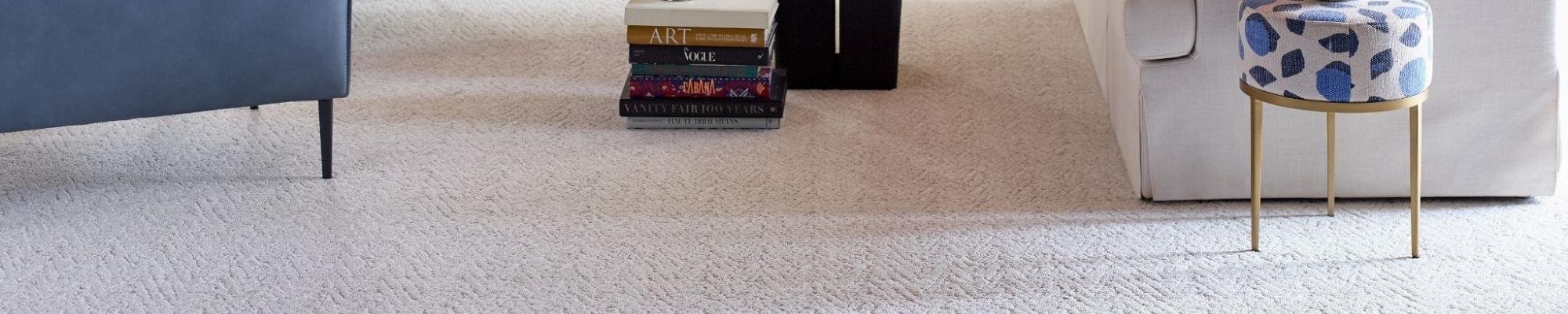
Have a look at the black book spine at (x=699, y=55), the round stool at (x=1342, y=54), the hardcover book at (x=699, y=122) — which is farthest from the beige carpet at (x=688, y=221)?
the round stool at (x=1342, y=54)

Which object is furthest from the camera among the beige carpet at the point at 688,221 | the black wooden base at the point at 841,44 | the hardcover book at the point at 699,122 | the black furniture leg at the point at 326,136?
the black wooden base at the point at 841,44

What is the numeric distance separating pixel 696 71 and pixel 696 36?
0.27 ft

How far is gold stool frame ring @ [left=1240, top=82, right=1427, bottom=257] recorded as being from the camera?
1.81m

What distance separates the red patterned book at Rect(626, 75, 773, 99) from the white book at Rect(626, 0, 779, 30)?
12 cm

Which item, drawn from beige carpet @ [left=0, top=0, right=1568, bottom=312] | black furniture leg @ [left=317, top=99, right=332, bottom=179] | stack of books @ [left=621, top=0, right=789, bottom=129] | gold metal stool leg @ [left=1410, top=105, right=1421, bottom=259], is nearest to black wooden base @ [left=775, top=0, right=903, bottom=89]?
beige carpet @ [left=0, top=0, right=1568, bottom=312]

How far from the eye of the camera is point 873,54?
2.99m

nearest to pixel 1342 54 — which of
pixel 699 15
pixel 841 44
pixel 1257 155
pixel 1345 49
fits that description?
pixel 1345 49

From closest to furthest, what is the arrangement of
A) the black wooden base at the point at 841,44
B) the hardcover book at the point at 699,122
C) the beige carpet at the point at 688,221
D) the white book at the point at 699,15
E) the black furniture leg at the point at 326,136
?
the beige carpet at the point at 688,221, the black furniture leg at the point at 326,136, the white book at the point at 699,15, the hardcover book at the point at 699,122, the black wooden base at the point at 841,44

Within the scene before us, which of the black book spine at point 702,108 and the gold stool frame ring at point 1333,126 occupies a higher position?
the gold stool frame ring at point 1333,126

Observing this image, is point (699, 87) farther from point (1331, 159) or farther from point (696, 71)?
point (1331, 159)

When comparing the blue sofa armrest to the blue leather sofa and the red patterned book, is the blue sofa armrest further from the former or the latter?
the red patterned book

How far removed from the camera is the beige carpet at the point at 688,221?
1907mm

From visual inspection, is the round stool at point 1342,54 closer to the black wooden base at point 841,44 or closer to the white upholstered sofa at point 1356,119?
Result: the white upholstered sofa at point 1356,119

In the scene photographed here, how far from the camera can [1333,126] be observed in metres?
2.05
